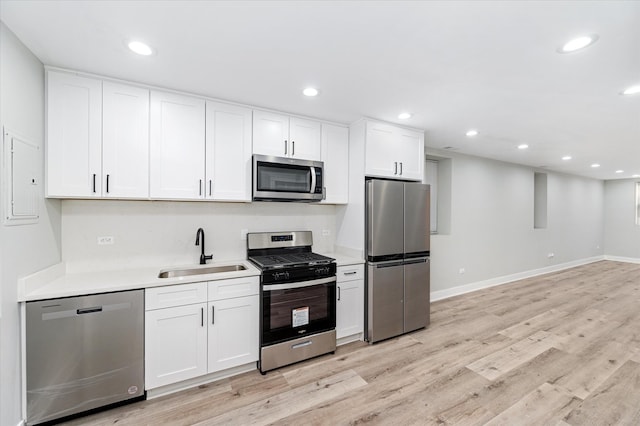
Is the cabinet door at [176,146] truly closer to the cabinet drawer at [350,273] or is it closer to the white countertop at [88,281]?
the white countertop at [88,281]

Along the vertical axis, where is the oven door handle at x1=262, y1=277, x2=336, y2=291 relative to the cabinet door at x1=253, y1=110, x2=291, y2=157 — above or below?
below

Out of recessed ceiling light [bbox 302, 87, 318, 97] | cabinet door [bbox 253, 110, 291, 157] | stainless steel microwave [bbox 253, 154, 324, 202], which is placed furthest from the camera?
cabinet door [bbox 253, 110, 291, 157]

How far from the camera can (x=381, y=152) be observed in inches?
131

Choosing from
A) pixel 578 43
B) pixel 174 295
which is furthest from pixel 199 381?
pixel 578 43

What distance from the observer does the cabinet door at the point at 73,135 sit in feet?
6.93

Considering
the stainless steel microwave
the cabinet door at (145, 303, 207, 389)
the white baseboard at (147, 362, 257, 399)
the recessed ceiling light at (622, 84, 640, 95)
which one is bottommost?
the white baseboard at (147, 362, 257, 399)

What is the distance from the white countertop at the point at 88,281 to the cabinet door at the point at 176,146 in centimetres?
71

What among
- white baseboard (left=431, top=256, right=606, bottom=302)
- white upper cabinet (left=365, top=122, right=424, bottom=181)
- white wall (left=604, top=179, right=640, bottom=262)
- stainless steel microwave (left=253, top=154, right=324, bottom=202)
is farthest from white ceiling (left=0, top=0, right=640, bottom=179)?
white wall (left=604, top=179, right=640, bottom=262)

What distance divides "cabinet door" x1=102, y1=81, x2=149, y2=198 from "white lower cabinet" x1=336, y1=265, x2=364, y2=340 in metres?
2.09

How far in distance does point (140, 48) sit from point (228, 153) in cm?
107

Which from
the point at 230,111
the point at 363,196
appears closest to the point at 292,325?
the point at 363,196

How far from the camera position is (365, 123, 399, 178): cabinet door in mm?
3234

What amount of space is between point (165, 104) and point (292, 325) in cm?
234

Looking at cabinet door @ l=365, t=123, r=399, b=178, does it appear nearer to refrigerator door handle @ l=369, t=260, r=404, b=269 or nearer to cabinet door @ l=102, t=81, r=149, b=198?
refrigerator door handle @ l=369, t=260, r=404, b=269
